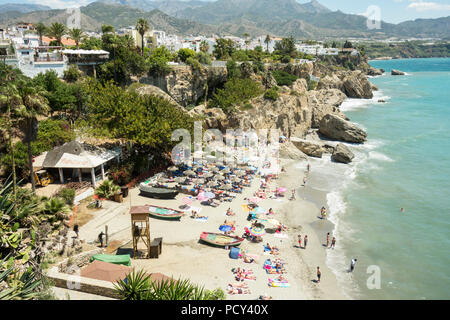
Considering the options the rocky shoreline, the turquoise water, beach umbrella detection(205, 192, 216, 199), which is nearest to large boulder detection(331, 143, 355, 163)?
the rocky shoreline

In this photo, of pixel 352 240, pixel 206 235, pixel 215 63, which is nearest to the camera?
pixel 206 235

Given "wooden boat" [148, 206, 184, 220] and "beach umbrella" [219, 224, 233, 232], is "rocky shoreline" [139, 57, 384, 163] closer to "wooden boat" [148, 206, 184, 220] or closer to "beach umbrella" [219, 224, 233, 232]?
"beach umbrella" [219, 224, 233, 232]

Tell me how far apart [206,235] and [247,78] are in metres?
37.8

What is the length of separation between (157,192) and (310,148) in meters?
22.6

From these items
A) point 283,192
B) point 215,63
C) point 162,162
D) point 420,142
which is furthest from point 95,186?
point 420,142

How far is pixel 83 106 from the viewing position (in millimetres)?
31891

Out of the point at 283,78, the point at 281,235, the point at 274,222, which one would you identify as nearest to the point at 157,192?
the point at 274,222

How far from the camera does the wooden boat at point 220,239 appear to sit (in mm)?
19117

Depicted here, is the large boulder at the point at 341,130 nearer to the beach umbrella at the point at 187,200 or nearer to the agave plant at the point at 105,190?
the beach umbrella at the point at 187,200

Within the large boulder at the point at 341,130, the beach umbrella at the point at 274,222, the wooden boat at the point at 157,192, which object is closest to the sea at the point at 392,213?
the large boulder at the point at 341,130

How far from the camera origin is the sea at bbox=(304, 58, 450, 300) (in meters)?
17.7

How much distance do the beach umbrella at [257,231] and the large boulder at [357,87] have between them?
258 feet

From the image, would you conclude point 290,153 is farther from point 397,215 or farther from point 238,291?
point 238,291
